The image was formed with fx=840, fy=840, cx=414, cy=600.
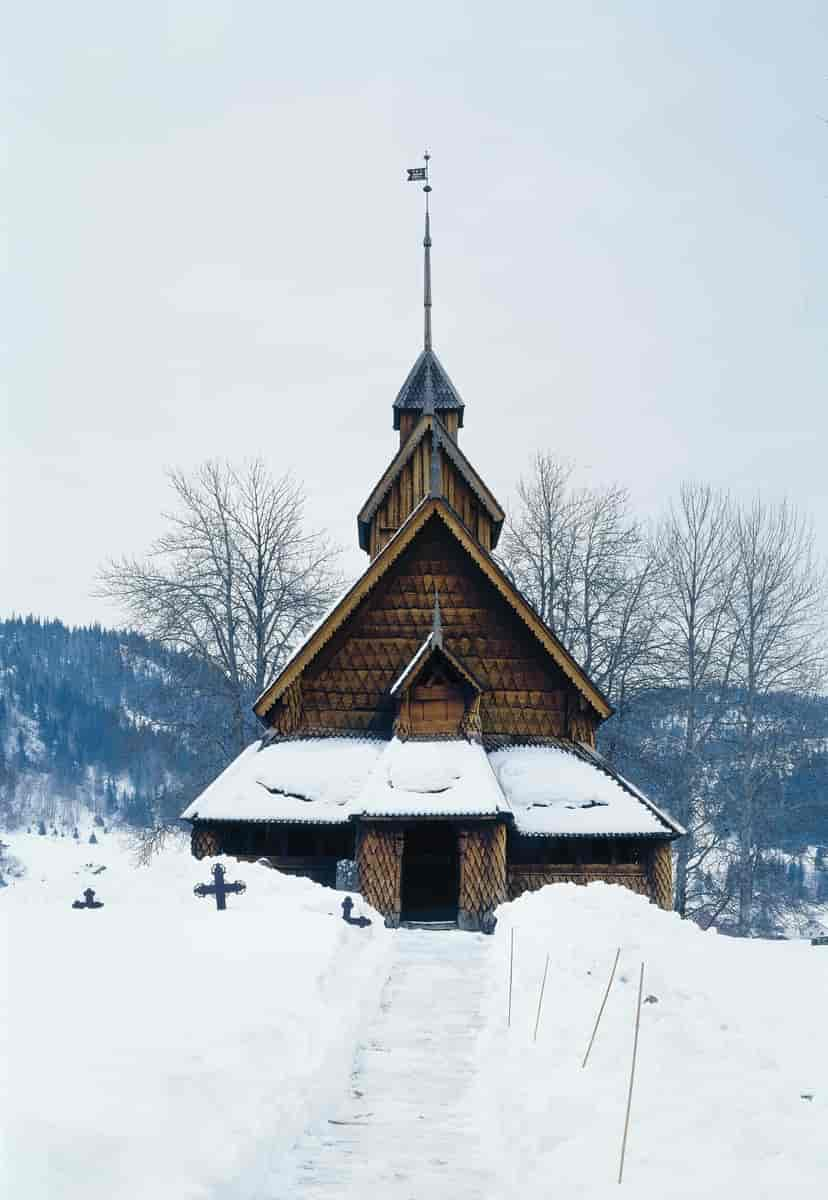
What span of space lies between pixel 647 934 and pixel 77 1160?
828cm

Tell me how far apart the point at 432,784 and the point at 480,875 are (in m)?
1.90

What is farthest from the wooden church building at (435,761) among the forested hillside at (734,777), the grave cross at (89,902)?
the forested hillside at (734,777)

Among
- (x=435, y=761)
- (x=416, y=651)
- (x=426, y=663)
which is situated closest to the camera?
(x=435, y=761)

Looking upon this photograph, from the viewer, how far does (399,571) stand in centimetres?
1925

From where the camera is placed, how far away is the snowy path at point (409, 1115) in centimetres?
575

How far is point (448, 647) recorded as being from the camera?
1861 centimetres

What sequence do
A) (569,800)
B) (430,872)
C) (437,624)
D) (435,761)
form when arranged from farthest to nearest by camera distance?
(430,872) → (437,624) → (569,800) → (435,761)

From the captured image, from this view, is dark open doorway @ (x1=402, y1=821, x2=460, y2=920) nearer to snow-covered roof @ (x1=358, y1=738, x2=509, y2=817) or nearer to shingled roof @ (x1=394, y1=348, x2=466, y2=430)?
snow-covered roof @ (x1=358, y1=738, x2=509, y2=817)

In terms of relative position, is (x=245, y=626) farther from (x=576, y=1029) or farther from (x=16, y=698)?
(x=16, y=698)

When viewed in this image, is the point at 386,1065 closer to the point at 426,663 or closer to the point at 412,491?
the point at 426,663

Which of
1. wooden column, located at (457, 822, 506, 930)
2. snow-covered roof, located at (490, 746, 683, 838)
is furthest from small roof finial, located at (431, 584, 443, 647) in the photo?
wooden column, located at (457, 822, 506, 930)

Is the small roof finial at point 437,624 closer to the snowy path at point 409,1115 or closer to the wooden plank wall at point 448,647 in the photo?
the wooden plank wall at point 448,647

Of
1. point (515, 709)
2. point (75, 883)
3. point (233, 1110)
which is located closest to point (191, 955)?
point (233, 1110)

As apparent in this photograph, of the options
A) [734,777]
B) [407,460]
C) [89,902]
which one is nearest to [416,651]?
[407,460]
